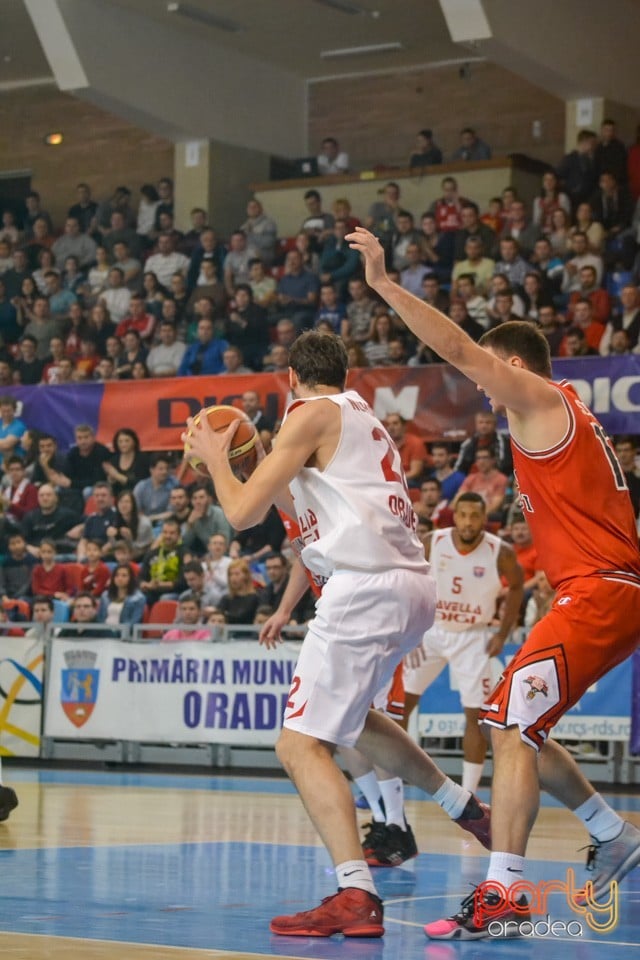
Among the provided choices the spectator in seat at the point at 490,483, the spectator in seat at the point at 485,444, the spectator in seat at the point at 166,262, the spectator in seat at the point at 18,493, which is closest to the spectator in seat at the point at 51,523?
the spectator in seat at the point at 18,493

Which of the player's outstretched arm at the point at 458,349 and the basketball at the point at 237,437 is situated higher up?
the player's outstretched arm at the point at 458,349

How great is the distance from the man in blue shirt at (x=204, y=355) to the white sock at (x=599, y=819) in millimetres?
13658

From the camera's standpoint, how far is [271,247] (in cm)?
2208

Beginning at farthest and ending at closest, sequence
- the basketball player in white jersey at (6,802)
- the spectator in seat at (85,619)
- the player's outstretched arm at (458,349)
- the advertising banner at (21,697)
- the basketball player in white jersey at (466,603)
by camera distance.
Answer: the spectator in seat at (85,619) → the advertising banner at (21,697) → the basketball player in white jersey at (466,603) → the basketball player in white jersey at (6,802) → the player's outstretched arm at (458,349)

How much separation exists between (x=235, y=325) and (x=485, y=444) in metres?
5.12

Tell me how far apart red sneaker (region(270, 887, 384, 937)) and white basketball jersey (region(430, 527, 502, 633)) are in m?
6.36

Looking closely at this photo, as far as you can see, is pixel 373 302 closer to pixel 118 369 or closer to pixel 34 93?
pixel 118 369

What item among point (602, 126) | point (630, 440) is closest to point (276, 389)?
point (630, 440)

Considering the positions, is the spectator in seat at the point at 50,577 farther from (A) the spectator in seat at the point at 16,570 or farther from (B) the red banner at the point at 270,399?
(B) the red banner at the point at 270,399

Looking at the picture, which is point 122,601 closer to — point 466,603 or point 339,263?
point 466,603

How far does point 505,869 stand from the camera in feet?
18.2

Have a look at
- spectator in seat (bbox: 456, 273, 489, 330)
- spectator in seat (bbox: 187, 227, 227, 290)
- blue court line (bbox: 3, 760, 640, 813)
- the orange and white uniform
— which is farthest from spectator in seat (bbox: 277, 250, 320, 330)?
the orange and white uniform

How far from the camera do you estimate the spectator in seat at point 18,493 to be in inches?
753

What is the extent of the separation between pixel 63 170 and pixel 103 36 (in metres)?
5.51
